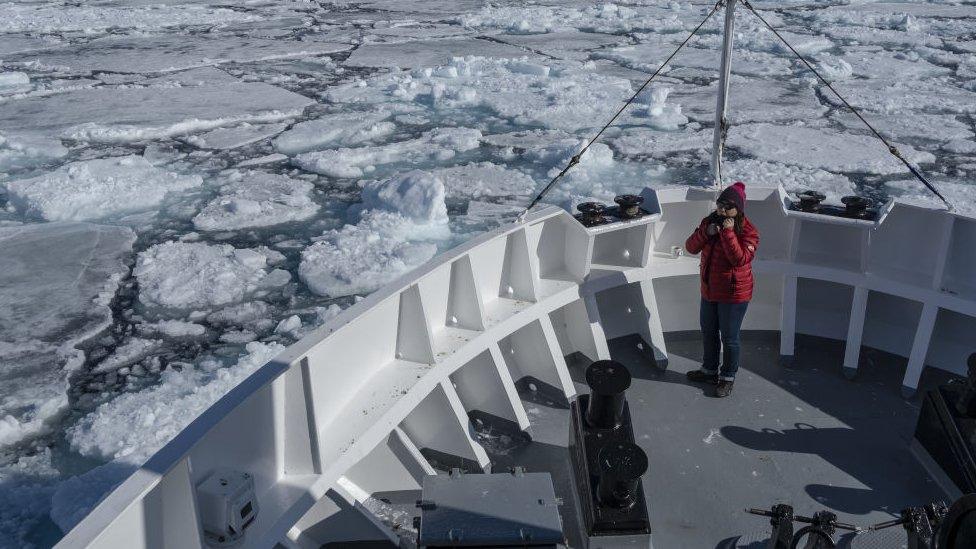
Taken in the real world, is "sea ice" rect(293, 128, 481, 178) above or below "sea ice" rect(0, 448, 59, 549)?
above

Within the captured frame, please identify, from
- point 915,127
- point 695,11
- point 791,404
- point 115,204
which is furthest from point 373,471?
point 695,11

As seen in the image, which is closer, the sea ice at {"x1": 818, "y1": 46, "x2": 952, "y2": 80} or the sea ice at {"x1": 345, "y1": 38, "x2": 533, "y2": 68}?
the sea ice at {"x1": 818, "y1": 46, "x2": 952, "y2": 80}

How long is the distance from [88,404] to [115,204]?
3324 mm

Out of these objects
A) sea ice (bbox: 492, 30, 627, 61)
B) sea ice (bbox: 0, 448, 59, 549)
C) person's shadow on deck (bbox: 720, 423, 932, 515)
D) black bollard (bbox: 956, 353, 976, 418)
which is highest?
black bollard (bbox: 956, 353, 976, 418)

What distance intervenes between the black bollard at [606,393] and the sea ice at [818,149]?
6157 millimetres

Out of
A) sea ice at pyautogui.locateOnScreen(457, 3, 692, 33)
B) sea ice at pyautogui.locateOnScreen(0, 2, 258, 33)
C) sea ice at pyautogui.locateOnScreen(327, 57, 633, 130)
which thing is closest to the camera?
sea ice at pyautogui.locateOnScreen(327, 57, 633, 130)

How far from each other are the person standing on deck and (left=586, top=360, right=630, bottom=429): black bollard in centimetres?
87

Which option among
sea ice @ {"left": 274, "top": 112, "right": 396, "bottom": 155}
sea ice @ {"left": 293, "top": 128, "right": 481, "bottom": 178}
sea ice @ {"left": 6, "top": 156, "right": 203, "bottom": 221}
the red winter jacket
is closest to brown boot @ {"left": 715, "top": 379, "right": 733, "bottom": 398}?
the red winter jacket

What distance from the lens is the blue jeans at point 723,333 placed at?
3.62 m

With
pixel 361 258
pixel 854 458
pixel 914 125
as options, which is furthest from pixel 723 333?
pixel 914 125

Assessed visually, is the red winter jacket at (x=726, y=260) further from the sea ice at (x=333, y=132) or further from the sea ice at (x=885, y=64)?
the sea ice at (x=885, y=64)

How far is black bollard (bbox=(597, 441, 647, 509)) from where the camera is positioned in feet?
8.07

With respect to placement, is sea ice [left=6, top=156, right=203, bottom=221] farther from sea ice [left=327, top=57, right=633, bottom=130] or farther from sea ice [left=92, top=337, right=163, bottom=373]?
sea ice [left=327, top=57, right=633, bottom=130]

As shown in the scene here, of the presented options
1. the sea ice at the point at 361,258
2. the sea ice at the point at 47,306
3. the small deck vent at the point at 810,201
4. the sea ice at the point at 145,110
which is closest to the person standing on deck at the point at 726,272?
the small deck vent at the point at 810,201
